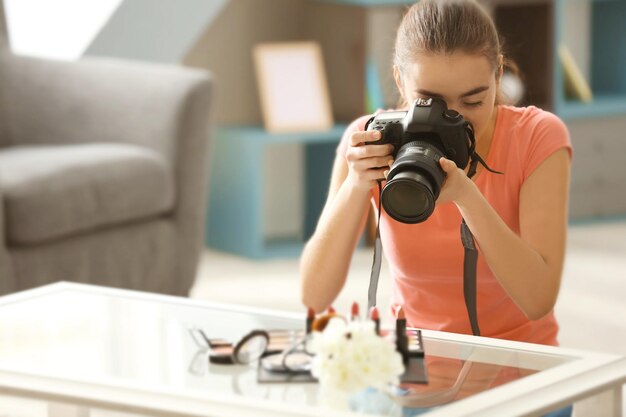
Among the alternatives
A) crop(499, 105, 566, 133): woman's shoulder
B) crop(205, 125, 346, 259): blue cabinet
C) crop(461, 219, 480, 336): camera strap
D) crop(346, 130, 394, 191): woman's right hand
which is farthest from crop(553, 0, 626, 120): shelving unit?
crop(346, 130, 394, 191): woman's right hand

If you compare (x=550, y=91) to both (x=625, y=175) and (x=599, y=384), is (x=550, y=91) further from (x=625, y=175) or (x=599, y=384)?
(x=599, y=384)

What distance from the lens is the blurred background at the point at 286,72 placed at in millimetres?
3475

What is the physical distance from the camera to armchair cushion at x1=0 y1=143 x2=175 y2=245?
2.59 metres

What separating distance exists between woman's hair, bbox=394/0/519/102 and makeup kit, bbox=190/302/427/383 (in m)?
0.36

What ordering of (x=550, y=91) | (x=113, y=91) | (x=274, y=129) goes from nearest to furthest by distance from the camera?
(x=113, y=91), (x=274, y=129), (x=550, y=91)

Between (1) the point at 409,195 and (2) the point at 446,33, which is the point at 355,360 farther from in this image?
(2) the point at 446,33

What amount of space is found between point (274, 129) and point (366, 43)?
1.29ft

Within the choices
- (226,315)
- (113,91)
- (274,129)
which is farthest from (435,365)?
(274,129)

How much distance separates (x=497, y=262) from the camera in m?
1.55

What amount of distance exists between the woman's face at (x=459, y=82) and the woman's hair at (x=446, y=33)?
11mm

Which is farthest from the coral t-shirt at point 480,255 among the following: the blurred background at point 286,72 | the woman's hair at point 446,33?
the blurred background at point 286,72

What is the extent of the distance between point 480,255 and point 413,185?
31 centimetres

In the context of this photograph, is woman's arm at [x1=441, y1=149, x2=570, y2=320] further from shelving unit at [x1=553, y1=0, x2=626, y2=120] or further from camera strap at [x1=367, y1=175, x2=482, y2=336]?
shelving unit at [x1=553, y1=0, x2=626, y2=120]

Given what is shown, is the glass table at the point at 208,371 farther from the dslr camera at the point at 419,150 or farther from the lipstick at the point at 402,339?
the dslr camera at the point at 419,150
